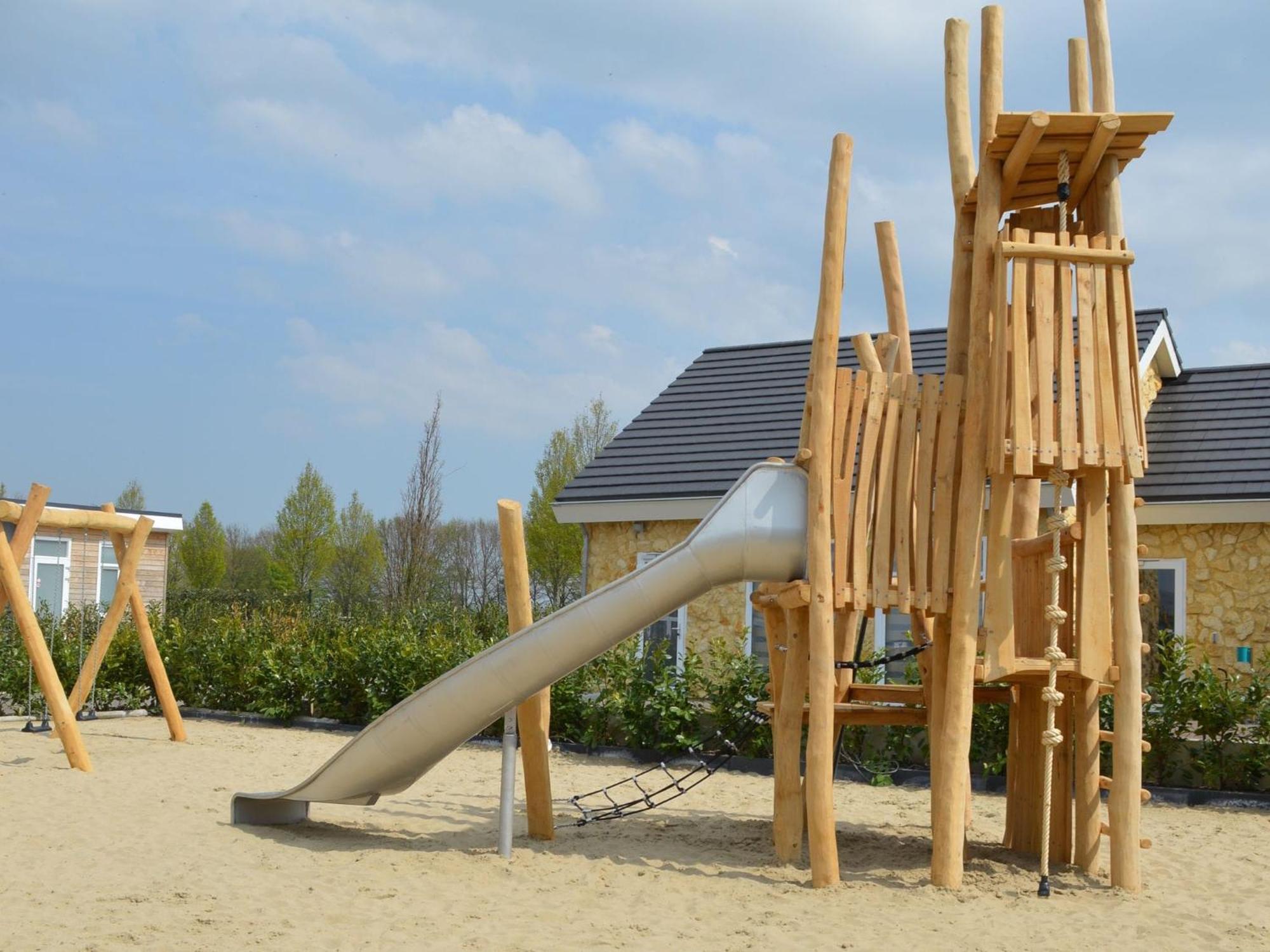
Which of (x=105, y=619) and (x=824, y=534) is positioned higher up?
(x=824, y=534)

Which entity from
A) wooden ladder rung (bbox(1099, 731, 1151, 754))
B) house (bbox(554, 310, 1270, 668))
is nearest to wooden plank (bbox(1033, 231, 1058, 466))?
wooden ladder rung (bbox(1099, 731, 1151, 754))

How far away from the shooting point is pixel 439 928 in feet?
19.8

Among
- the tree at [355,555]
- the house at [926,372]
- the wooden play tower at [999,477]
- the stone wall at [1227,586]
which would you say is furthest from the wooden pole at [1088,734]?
the tree at [355,555]

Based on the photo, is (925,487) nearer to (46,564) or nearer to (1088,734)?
(1088,734)

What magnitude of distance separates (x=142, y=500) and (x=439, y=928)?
4373 cm

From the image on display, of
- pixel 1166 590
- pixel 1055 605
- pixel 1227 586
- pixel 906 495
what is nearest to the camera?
pixel 1055 605

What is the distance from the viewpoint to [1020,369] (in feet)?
22.6

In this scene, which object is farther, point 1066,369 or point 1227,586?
point 1227,586

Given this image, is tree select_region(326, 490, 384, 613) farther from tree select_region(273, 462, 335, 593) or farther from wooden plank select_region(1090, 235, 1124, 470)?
wooden plank select_region(1090, 235, 1124, 470)

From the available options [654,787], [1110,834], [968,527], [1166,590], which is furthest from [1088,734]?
[1166,590]

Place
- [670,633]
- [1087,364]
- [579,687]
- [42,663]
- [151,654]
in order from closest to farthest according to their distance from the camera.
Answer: [1087,364] → [42,663] → [151,654] → [579,687] → [670,633]

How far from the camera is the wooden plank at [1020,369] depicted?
268 inches

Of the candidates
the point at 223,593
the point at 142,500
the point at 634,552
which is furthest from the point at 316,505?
the point at 634,552

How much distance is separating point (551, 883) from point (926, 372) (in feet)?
24.0
